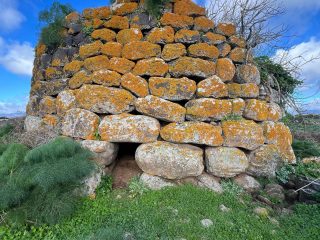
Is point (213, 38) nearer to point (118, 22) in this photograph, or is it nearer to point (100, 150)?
point (118, 22)

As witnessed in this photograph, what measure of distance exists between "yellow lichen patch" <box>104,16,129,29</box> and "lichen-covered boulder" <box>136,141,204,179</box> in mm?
2492

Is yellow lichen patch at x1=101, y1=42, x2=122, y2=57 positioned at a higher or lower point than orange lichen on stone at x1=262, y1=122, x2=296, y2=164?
higher

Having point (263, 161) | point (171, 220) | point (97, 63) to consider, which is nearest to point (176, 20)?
point (97, 63)

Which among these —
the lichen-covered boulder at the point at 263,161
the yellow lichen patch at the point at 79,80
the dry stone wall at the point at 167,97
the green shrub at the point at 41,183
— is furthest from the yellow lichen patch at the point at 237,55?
the green shrub at the point at 41,183

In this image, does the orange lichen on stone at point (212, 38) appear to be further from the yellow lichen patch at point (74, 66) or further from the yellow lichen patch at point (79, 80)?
the yellow lichen patch at point (74, 66)

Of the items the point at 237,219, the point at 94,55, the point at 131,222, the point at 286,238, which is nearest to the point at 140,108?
the point at 94,55

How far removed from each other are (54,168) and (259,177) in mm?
3697

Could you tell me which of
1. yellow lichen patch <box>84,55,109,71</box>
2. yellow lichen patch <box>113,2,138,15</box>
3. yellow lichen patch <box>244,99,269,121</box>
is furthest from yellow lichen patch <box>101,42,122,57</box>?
yellow lichen patch <box>244,99,269,121</box>

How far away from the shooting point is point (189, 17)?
16.0 feet

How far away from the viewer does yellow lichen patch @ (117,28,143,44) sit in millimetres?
4789

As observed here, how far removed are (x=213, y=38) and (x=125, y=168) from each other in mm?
3152

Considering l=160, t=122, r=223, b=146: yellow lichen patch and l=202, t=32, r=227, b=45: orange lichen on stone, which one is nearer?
l=160, t=122, r=223, b=146: yellow lichen patch

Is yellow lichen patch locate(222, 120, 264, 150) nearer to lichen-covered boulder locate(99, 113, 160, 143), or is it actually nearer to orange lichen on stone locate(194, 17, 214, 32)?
lichen-covered boulder locate(99, 113, 160, 143)

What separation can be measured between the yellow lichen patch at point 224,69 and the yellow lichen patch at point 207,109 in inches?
21.1
